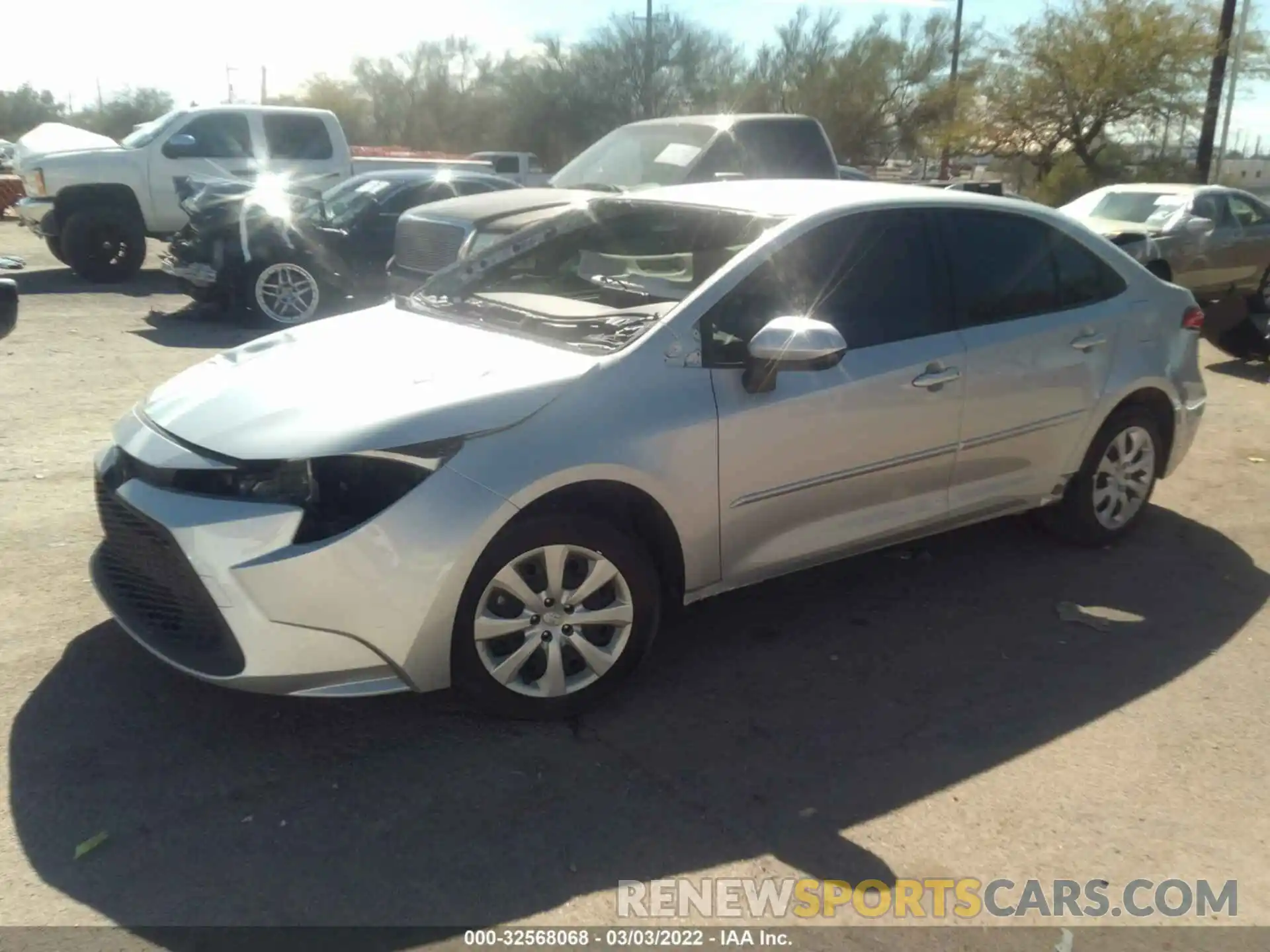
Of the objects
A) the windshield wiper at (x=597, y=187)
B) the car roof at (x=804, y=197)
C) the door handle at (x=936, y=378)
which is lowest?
the door handle at (x=936, y=378)

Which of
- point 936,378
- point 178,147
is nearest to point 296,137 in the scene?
point 178,147

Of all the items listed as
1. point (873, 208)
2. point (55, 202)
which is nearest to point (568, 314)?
point (873, 208)

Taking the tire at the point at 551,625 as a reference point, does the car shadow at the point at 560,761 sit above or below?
below

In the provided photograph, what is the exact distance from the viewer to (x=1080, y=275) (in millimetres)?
5285

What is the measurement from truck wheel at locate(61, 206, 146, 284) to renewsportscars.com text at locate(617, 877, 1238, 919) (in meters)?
13.8

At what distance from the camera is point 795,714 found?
3963 millimetres

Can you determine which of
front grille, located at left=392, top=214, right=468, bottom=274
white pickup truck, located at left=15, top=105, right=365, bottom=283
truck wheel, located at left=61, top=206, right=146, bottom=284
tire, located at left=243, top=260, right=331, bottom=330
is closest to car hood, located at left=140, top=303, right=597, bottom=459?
front grille, located at left=392, top=214, right=468, bottom=274

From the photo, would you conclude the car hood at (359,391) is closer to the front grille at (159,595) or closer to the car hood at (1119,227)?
the front grille at (159,595)

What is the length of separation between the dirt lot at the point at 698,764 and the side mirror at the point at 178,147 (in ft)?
35.9

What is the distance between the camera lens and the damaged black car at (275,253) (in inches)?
445

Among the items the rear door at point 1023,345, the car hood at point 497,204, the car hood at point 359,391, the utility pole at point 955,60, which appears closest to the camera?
the car hood at point 359,391

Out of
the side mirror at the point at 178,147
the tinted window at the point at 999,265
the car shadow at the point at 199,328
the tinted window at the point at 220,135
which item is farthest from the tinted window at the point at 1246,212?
the side mirror at the point at 178,147

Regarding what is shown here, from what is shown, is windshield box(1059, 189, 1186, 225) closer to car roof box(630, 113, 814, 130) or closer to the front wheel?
car roof box(630, 113, 814, 130)

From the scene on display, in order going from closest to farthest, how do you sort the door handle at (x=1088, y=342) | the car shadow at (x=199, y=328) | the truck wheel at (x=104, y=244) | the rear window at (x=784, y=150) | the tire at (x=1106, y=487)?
the door handle at (x=1088, y=342) → the tire at (x=1106, y=487) → the rear window at (x=784, y=150) → the car shadow at (x=199, y=328) → the truck wheel at (x=104, y=244)
